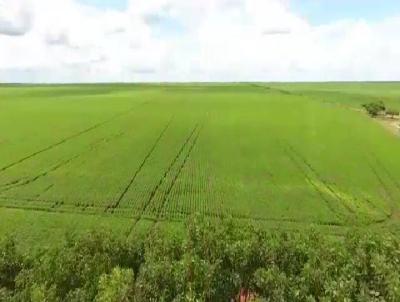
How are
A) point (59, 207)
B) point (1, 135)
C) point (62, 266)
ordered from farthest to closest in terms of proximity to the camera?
point (1, 135) → point (59, 207) → point (62, 266)

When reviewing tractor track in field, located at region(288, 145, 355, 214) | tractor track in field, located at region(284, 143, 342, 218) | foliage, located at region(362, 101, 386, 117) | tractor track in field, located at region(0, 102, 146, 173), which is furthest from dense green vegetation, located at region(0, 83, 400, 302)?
foliage, located at region(362, 101, 386, 117)

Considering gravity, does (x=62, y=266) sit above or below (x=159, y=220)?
above

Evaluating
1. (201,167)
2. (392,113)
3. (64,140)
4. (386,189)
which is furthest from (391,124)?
(64,140)

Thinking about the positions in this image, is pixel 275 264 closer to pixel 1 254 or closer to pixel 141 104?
pixel 1 254

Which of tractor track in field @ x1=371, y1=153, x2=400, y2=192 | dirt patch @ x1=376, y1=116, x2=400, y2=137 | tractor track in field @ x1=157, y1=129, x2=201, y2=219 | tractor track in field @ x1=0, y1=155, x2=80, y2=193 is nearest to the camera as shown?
tractor track in field @ x1=157, y1=129, x2=201, y2=219

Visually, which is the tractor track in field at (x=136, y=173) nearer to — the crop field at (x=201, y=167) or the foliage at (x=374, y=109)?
the crop field at (x=201, y=167)

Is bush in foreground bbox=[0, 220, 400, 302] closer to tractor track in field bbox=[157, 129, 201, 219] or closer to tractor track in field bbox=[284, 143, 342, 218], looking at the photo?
tractor track in field bbox=[157, 129, 201, 219]

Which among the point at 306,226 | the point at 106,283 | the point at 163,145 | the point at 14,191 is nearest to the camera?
the point at 106,283

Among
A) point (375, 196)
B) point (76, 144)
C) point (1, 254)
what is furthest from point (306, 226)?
point (76, 144)
